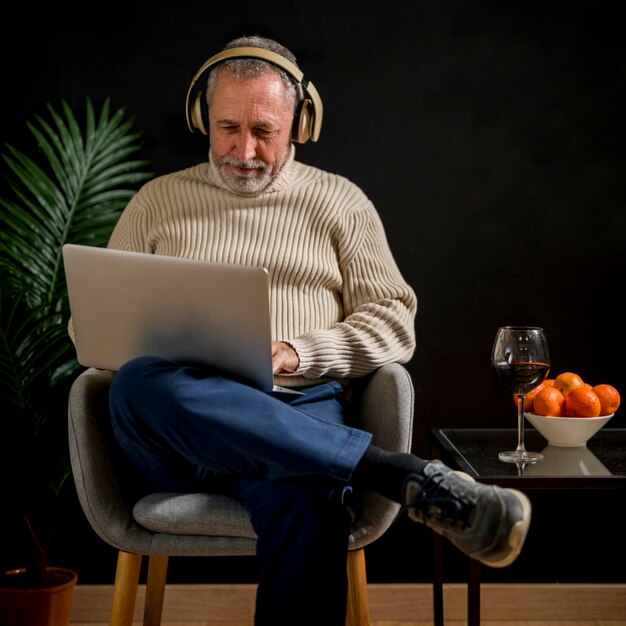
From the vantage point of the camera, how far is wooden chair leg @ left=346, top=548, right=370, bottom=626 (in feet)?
5.32

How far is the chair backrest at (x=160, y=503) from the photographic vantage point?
1.50 m

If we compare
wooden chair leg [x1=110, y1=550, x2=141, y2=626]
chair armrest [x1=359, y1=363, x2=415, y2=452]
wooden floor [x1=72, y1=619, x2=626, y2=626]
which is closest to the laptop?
chair armrest [x1=359, y1=363, x2=415, y2=452]

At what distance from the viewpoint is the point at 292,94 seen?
77.0 inches

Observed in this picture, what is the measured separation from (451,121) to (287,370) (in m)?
0.96

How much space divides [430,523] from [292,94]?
3.52ft

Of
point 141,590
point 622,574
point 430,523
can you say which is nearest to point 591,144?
point 622,574

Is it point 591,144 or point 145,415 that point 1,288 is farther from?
point 591,144

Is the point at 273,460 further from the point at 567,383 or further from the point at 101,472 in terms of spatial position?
the point at 567,383

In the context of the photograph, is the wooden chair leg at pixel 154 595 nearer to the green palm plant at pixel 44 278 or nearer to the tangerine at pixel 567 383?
the green palm plant at pixel 44 278

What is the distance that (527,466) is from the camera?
1539mm

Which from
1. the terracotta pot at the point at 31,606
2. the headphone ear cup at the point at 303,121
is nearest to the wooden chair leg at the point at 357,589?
the terracotta pot at the point at 31,606

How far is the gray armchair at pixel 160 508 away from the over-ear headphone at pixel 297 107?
0.65 meters

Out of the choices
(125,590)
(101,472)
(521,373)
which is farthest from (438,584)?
(101,472)

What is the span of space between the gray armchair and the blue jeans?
94 mm
